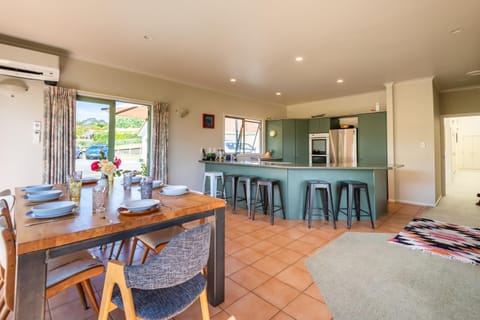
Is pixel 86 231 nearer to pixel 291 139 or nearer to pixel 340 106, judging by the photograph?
pixel 291 139

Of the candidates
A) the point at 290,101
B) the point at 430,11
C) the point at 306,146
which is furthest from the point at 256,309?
the point at 290,101

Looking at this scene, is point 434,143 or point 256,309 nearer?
point 256,309

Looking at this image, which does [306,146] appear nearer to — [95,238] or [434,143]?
[434,143]

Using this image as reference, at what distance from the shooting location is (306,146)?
6785 mm

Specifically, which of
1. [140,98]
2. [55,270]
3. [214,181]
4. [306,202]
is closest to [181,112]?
[140,98]

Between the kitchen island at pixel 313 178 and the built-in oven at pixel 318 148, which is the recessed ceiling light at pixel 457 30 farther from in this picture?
the built-in oven at pixel 318 148

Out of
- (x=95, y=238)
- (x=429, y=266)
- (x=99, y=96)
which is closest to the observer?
(x=95, y=238)

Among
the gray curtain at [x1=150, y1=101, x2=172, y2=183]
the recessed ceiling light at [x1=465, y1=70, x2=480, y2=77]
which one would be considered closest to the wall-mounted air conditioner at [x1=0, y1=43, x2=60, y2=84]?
the gray curtain at [x1=150, y1=101, x2=172, y2=183]

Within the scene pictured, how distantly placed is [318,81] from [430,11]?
2537 mm

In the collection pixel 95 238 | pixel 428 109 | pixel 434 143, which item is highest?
pixel 428 109

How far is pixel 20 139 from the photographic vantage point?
330cm

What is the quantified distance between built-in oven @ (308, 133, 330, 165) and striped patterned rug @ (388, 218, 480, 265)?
292 centimetres

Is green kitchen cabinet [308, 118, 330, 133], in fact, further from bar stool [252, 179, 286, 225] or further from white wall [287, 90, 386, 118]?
bar stool [252, 179, 286, 225]

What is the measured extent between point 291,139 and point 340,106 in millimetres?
1655
